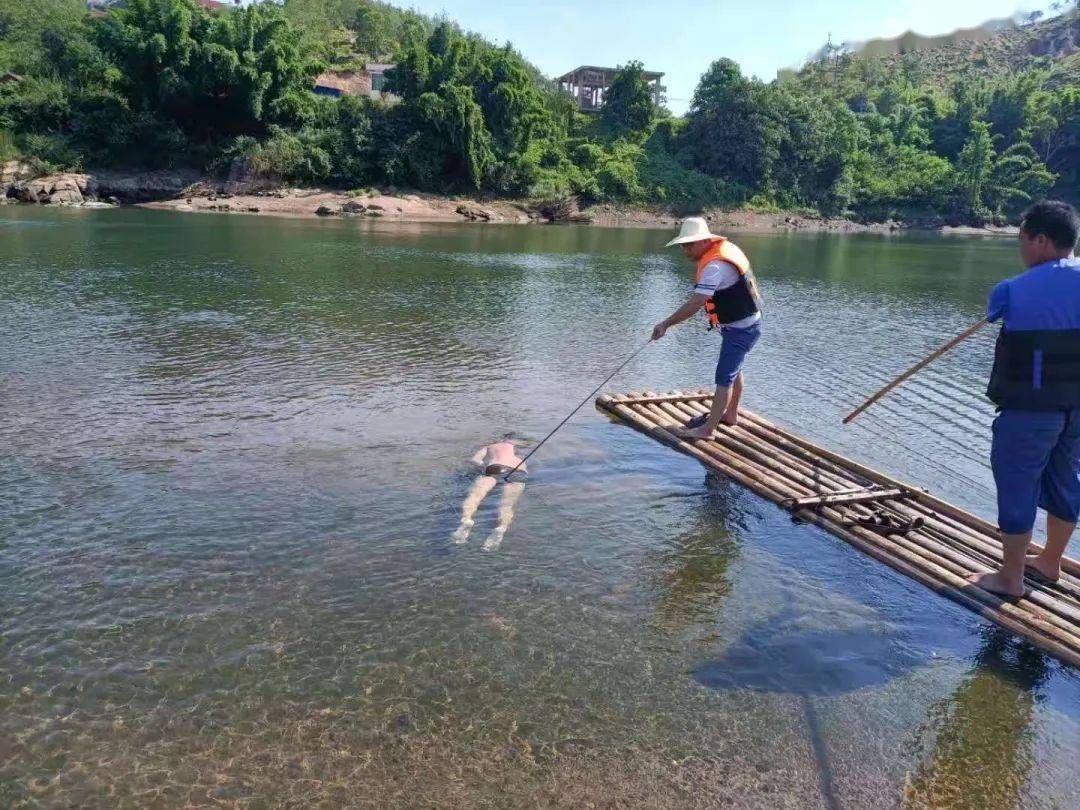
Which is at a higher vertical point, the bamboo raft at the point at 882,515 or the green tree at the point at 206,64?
the green tree at the point at 206,64

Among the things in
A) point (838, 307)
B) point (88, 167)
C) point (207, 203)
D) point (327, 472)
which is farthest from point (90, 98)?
point (327, 472)

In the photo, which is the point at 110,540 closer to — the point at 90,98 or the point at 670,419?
the point at 670,419

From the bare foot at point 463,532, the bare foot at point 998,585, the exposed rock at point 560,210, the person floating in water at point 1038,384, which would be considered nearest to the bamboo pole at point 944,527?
the bare foot at point 998,585

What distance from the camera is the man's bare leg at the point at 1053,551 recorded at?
5.24 metres

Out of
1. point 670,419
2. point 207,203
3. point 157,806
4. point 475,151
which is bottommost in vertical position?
point 157,806

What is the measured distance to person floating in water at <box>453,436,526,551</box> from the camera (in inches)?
243

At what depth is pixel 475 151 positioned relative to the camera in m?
53.4

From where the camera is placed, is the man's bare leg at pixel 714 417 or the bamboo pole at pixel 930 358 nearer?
the bamboo pole at pixel 930 358

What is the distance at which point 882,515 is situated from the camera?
21.3 ft

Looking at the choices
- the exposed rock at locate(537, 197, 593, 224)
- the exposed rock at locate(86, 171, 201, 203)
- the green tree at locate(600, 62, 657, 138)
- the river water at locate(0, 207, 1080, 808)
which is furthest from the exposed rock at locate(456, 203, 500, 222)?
the river water at locate(0, 207, 1080, 808)

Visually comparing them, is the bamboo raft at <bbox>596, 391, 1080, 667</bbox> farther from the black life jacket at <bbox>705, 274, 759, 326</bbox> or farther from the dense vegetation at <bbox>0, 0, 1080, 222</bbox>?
the dense vegetation at <bbox>0, 0, 1080, 222</bbox>

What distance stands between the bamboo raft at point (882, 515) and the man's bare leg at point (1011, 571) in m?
0.06

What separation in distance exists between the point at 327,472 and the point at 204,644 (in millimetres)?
2806

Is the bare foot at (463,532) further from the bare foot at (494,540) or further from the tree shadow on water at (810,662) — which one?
the tree shadow on water at (810,662)
